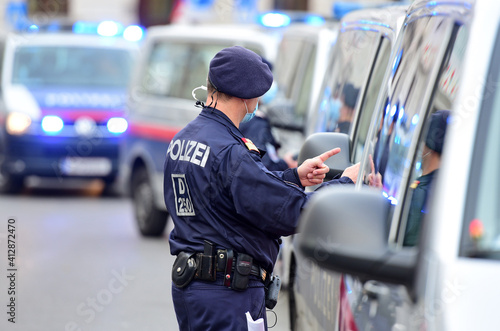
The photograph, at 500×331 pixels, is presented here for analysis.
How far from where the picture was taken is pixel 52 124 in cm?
1195

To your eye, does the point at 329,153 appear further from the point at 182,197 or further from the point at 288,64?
the point at 288,64

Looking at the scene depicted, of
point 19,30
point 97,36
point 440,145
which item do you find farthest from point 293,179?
point 19,30

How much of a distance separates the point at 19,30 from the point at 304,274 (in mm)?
10483

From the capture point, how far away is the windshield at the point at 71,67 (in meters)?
12.4

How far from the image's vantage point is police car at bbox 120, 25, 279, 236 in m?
9.03

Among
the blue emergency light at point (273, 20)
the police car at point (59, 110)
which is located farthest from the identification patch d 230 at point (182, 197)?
the police car at point (59, 110)

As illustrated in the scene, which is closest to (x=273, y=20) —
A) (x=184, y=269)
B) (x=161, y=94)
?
(x=161, y=94)

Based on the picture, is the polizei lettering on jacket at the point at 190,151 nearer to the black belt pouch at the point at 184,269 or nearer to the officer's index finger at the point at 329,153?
the black belt pouch at the point at 184,269

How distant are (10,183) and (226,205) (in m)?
9.85

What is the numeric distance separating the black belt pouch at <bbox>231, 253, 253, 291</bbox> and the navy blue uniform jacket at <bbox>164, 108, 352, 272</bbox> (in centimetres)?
3

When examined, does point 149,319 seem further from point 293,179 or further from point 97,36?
point 97,36

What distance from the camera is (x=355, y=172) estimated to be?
11.1ft

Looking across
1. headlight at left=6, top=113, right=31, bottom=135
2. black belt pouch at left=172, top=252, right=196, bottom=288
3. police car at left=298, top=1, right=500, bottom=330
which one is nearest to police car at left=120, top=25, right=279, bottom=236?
headlight at left=6, top=113, right=31, bottom=135

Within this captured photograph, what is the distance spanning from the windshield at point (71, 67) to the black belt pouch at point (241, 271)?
31.3 feet
